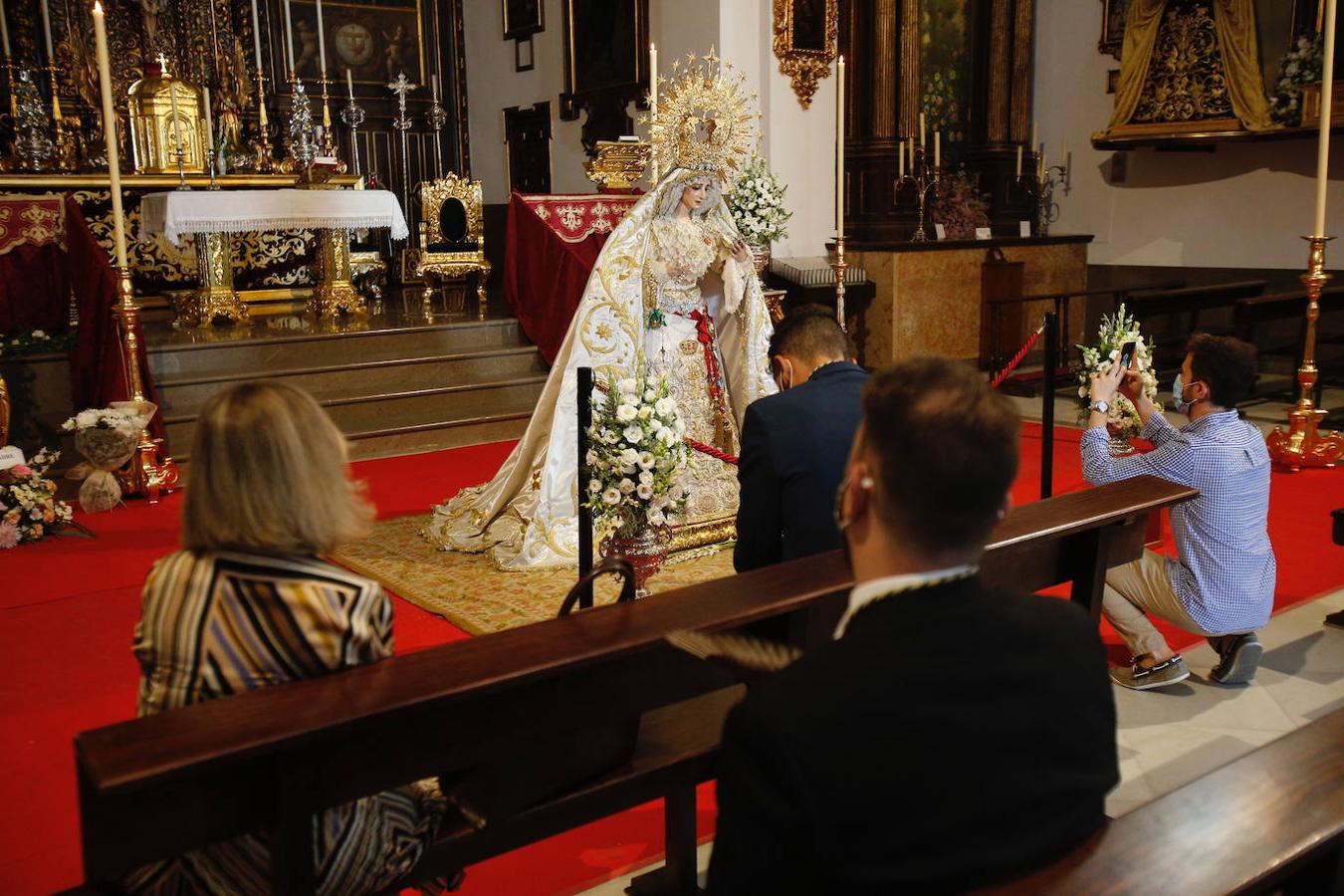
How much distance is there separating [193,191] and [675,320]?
187 inches

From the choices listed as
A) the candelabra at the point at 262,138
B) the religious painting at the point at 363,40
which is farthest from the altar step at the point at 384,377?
the religious painting at the point at 363,40

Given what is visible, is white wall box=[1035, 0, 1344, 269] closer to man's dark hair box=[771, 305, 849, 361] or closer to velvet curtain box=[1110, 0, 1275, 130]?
velvet curtain box=[1110, 0, 1275, 130]

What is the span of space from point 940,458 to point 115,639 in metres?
4.30

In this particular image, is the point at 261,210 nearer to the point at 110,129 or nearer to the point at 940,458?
the point at 110,129

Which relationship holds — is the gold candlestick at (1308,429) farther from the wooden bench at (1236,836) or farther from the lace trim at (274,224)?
the lace trim at (274,224)

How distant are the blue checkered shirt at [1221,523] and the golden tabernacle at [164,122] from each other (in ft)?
27.7

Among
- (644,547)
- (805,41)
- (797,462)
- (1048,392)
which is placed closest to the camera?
(797,462)

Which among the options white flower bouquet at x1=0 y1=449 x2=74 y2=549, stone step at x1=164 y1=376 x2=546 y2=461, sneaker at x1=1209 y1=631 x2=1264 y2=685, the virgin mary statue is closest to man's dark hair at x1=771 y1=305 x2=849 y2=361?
sneaker at x1=1209 y1=631 x2=1264 y2=685

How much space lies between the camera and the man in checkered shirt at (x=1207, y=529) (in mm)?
4031

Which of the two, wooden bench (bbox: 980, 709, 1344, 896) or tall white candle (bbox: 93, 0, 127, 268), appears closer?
wooden bench (bbox: 980, 709, 1344, 896)

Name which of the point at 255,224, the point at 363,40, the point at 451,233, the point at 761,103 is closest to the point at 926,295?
the point at 761,103

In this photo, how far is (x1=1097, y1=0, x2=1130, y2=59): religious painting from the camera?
11.9m

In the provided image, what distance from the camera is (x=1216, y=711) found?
4062 millimetres

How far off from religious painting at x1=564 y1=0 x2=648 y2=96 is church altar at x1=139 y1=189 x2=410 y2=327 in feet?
9.91
